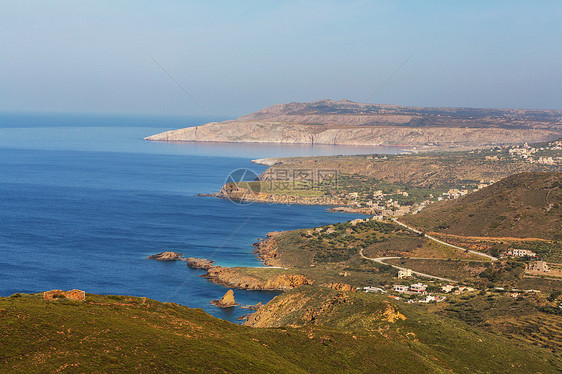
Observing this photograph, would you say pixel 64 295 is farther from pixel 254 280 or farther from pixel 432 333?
pixel 254 280

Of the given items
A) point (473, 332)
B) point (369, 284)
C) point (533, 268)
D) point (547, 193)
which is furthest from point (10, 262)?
point (547, 193)

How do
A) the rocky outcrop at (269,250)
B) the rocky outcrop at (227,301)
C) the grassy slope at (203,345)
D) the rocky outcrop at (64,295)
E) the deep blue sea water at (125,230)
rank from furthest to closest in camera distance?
the rocky outcrop at (269,250) < the deep blue sea water at (125,230) < the rocky outcrop at (227,301) < the rocky outcrop at (64,295) < the grassy slope at (203,345)

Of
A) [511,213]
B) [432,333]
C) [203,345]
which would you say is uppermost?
[203,345]

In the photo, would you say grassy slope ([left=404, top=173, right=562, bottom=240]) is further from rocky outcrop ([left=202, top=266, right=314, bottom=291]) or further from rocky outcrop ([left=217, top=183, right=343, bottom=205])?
rocky outcrop ([left=217, top=183, right=343, bottom=205])

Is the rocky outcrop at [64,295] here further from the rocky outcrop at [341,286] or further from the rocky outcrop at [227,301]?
the rocky outcrop at [341,286]

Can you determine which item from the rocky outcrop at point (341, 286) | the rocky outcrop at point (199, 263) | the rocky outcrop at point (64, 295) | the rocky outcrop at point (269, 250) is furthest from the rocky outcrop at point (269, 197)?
the rocky outcrop at point (64, 295)

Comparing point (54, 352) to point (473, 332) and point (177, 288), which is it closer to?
point (473, 332)

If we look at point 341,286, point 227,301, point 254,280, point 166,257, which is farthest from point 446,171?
point 227,301
